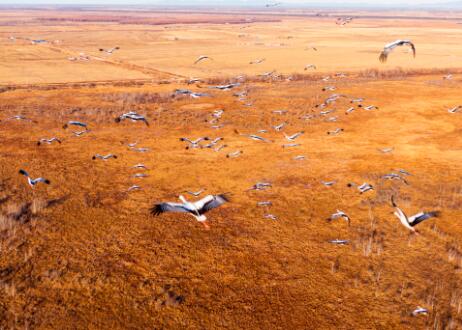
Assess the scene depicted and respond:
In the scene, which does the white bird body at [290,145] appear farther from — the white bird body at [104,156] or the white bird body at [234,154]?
the white bird body at [104,156]

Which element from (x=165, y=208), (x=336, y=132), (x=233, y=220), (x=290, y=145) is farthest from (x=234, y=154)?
(x=165, y=208)

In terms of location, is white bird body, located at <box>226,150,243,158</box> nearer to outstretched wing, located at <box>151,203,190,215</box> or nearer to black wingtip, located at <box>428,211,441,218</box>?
black wingtip, located at <box>428,211,441,218</box>

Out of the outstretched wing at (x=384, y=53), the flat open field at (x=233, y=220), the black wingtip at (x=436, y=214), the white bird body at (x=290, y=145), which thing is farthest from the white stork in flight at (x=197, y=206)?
the white bird body at (x=290, y=145)

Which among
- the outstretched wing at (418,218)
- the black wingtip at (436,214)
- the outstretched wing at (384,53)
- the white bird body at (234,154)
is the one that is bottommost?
the black wingtip at (436,214)

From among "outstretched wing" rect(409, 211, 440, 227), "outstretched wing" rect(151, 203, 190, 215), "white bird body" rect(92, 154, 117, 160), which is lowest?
"white bird body" rect(92, 154, 117, 160)

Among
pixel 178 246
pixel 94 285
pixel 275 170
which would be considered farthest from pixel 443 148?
pixel 94 285

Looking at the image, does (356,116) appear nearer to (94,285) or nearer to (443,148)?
(443,148)

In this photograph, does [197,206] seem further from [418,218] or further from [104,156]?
[104,156]

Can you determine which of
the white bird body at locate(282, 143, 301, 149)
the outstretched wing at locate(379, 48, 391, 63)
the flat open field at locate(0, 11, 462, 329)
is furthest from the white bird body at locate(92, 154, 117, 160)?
the outstretched wing at locate(379, 48, 391, 63)
